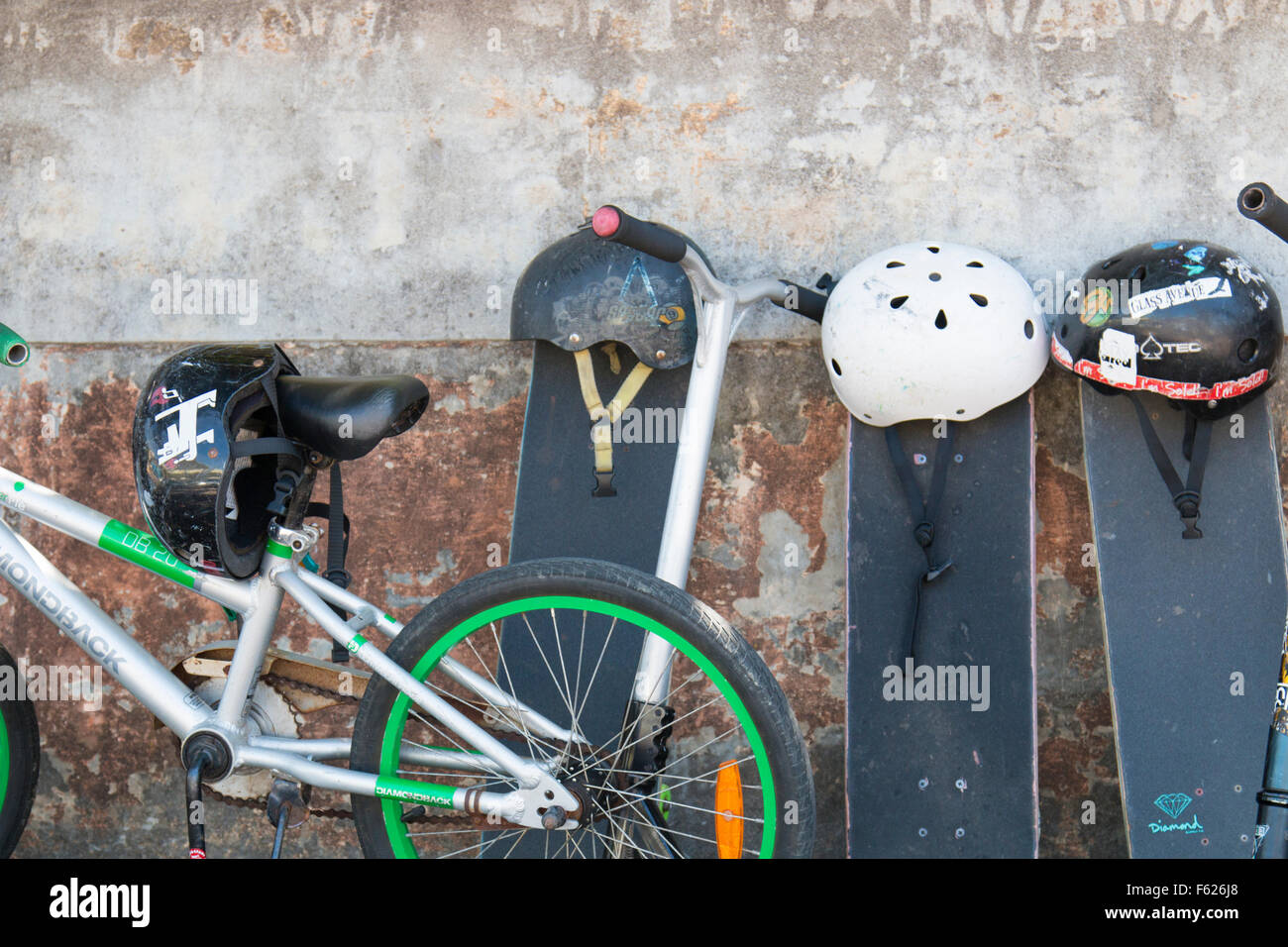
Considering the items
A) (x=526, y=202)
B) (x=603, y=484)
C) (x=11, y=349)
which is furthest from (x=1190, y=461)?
(x=11, y=349)

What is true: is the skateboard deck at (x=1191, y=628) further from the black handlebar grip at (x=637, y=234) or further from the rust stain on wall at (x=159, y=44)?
the rust stain on wall at (x=159, y=44)

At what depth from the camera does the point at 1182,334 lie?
2336 millimetres

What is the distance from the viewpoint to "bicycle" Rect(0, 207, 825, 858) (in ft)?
5.92

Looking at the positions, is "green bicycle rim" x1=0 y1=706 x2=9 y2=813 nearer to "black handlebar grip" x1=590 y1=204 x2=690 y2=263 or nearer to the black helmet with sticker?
"black handlebar grip" x1=590 y1=204 x2=690 y2=263

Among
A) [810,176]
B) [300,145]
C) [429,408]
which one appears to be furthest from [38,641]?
[810,176]

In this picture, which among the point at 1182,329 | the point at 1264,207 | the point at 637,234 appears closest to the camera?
the point at 1264,207

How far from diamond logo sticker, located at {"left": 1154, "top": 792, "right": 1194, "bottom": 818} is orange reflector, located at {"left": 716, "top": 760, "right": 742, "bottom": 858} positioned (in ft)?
3.27

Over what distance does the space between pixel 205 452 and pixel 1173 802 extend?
206cm

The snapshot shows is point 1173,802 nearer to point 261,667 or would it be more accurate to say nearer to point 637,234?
point 637,234

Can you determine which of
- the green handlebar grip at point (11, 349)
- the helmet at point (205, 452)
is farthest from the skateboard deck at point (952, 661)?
the green handlebar grip at point (11, 349)

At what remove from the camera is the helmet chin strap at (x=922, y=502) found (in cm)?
251

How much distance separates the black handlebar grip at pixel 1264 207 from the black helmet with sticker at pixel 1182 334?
0.70m

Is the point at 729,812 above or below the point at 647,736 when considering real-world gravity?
below
